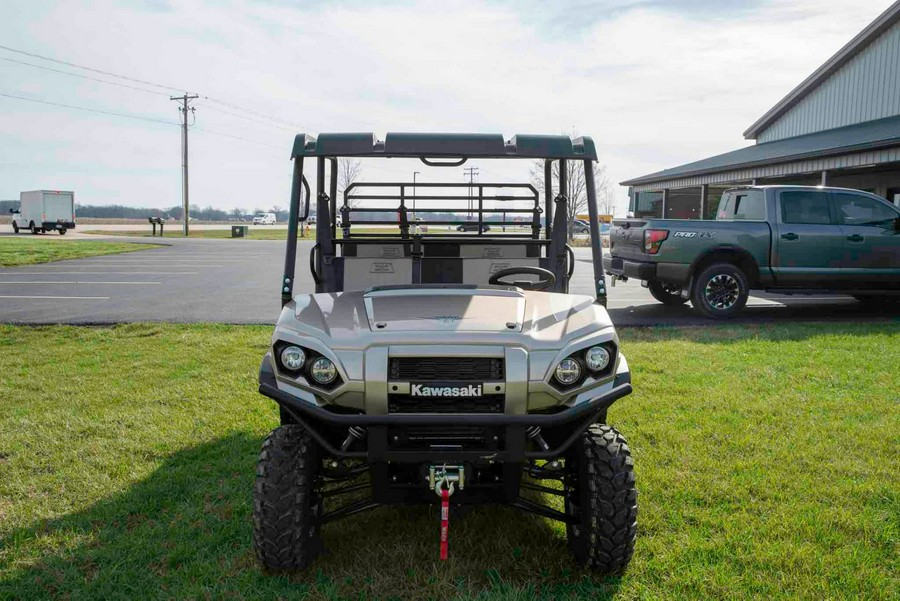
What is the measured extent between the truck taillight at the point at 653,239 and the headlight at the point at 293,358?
853cm

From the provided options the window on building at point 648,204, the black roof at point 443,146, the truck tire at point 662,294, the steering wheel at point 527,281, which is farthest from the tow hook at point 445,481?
the window on building at point 648,204

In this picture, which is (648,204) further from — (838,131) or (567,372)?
(567,372)

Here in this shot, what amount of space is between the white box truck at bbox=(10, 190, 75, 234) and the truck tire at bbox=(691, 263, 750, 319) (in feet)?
138

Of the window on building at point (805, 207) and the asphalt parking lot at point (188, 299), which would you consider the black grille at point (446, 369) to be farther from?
the window on building at point (805, 207)

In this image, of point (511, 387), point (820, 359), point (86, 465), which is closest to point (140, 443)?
point (86, 465)

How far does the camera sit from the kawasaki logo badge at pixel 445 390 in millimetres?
3152

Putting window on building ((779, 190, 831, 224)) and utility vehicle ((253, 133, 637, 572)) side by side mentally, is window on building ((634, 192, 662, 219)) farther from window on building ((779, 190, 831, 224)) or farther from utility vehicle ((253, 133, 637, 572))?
utility vehicle ((253, 133, 637, 572))

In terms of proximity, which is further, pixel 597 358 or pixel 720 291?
pixel 720 291

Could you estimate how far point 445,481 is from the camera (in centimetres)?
315

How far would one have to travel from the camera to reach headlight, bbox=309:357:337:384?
128 inches

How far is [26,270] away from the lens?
18500mm

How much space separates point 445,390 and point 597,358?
73cm

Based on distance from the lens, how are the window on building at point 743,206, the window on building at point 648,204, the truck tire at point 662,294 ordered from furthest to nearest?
the window on building at point 648,204 → the truck tire at point 662,294 → the window on building at point 743,206

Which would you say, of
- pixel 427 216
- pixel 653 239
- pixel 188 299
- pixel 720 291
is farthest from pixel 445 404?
pixel 188 299
